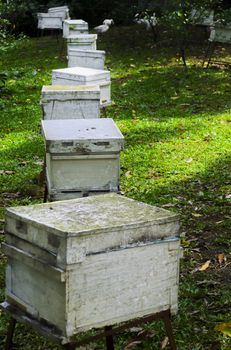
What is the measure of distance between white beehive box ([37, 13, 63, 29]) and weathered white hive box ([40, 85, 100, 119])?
38.0 ft

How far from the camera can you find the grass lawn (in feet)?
16.2

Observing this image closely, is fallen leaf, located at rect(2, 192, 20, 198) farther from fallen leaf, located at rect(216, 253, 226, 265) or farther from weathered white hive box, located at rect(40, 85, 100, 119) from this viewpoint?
fallen leaf, located at rect(216, 253, 226, 265)

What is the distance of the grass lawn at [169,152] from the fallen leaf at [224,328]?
0.16 ft

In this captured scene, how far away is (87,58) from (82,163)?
5.42 meters

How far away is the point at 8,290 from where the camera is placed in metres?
3.86

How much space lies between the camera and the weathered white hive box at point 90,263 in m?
3.39

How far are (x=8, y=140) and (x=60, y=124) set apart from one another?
3799 millimetres

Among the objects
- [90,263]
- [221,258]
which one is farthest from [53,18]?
[90,263]

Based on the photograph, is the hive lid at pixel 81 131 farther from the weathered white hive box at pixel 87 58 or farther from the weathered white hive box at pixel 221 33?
the weathered white hive box at pixel 221 33

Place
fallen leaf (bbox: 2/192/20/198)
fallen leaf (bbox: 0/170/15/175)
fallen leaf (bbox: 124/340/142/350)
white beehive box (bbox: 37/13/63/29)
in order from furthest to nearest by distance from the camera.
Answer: white beehive box (bbox: 37/13/63/29) < fallen leaf (bbox: 0/170/15/175) < fallen leaf (bbox: 2/192/20/198) < fallen leaf (bbox: 124/340/142/350)

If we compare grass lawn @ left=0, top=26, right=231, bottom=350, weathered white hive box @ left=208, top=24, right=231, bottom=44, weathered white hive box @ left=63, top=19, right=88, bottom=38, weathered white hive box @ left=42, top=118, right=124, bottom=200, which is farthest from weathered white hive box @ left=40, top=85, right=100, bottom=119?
weathered white hive box @ left=63, top=19, right=88, bottom=38

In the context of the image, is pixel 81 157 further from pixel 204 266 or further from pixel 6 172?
pixel 6 172

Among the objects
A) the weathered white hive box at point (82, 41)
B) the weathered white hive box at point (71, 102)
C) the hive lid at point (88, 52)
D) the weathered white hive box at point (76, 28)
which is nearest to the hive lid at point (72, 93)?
the weathered white hive box at point (71, 102)

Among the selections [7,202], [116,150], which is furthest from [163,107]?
[116,150]
